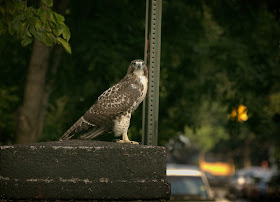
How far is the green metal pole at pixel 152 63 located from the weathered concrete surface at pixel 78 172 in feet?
2.17

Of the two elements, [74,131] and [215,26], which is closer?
[74,131]

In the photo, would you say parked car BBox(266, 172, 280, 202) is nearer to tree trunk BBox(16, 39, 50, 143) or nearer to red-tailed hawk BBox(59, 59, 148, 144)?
tree trunk BBox(16, 39, 50, 143)

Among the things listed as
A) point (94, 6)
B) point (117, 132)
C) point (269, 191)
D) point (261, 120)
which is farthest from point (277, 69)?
point (269, 191)

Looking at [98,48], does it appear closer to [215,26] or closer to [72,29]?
→ [72,29]

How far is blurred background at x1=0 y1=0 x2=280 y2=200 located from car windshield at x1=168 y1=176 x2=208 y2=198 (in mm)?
660

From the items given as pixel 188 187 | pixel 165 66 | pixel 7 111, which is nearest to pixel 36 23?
pixel 7 111

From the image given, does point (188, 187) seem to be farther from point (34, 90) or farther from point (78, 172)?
point (78, 172)

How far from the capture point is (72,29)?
10.3m

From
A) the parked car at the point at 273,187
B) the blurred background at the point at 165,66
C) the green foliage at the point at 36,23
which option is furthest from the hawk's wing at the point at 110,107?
the parked car at the point at 273,187

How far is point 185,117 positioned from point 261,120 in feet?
4.87

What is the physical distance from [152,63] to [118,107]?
507mm

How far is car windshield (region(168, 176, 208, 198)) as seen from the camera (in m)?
12.1

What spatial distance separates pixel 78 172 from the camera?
14.7 feet

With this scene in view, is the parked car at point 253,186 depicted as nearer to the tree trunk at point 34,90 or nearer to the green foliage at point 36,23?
the tree trunk at point 34,90
